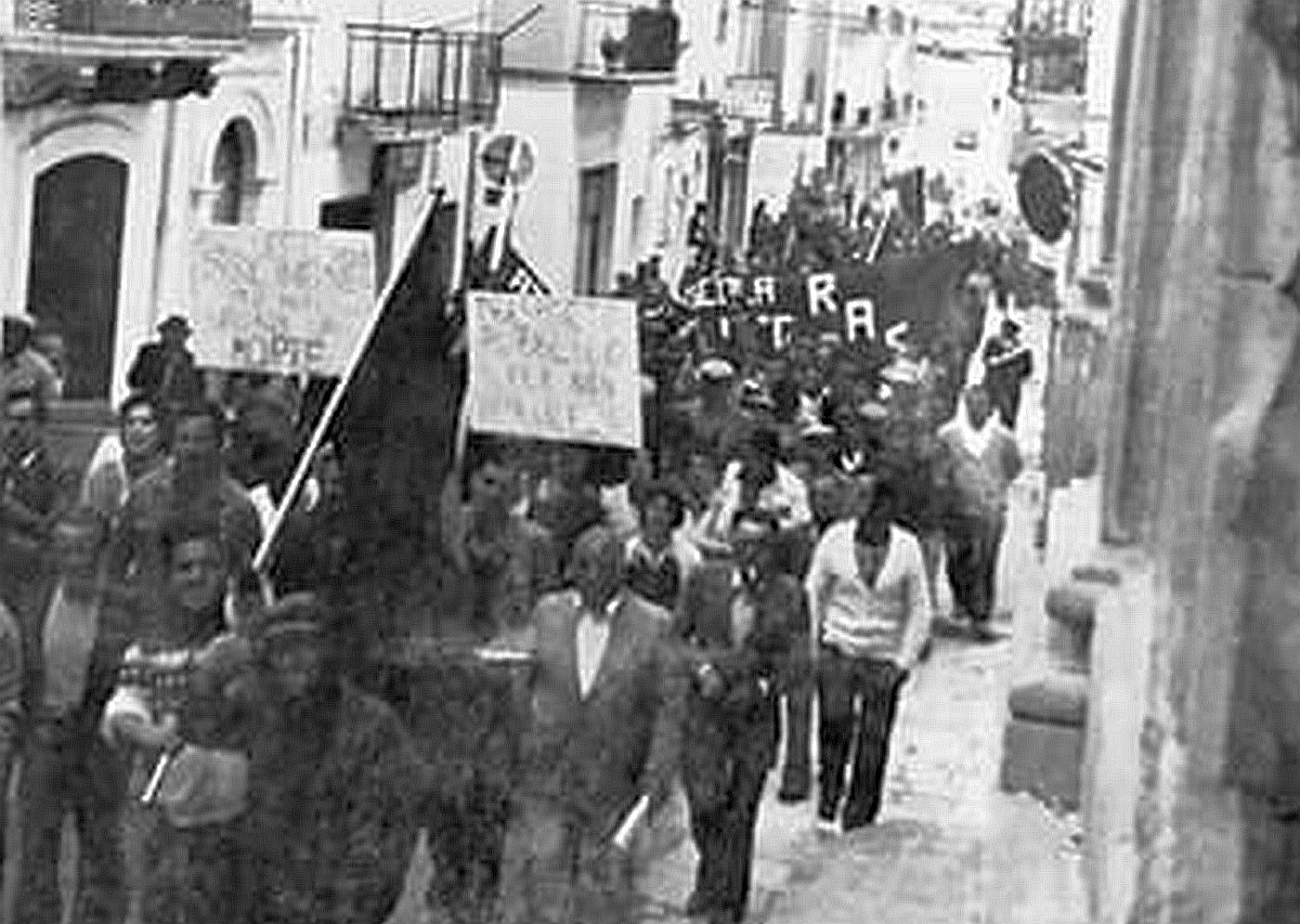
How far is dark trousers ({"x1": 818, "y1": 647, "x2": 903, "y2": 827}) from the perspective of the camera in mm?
6906

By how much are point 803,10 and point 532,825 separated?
1460cm

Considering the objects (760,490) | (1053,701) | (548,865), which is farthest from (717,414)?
(1053,701)

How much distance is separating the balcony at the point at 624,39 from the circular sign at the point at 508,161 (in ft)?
3.13

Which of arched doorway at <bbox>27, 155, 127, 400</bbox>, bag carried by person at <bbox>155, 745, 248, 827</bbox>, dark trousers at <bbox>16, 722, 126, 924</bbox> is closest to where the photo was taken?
bag carried by person at <bbox>155, 745, 248, 827</bbox>

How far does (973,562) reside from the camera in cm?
877

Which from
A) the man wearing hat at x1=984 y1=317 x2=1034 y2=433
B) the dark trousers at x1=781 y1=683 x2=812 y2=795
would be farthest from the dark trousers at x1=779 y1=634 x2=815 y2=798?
the man wearing hat at x1=984 y1=317 x2=1034 y2=433

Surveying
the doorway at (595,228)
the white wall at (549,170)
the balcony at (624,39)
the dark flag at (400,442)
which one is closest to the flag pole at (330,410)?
the dark flag at (400,442)

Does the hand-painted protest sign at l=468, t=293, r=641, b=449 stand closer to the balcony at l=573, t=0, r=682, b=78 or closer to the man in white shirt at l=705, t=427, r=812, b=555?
the man in white shirt at l=705, t=427, r=812, b=555

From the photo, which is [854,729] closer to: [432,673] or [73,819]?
[432,673]

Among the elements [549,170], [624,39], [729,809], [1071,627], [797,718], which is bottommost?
[729,809]

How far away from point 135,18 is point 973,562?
3.96 meters

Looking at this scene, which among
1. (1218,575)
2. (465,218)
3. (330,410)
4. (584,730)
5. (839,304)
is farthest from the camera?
(465,218)

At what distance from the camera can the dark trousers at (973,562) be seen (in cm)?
862

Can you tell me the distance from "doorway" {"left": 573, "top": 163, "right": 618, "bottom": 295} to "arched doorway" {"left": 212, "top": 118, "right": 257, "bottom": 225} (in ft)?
8.37
